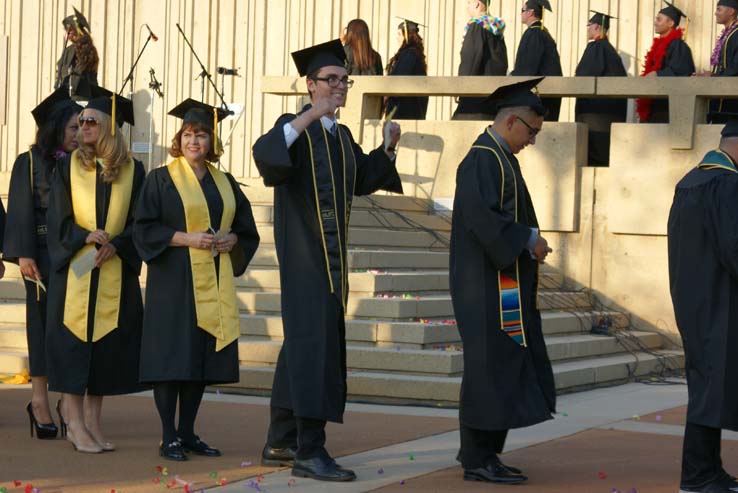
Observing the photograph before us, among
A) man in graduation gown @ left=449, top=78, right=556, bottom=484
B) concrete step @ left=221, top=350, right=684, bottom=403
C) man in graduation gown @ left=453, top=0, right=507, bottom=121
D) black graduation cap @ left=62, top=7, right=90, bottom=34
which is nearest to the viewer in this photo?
man in graduation gown @ left=449, top=78, right=556, bottom=484

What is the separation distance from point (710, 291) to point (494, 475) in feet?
4.64

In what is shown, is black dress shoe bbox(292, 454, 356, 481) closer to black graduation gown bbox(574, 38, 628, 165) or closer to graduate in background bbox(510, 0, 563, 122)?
black graduation gown bbox(574, 38, 628, 165)

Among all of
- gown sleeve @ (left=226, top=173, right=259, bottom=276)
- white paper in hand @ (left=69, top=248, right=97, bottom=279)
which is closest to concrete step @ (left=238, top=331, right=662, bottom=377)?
gown sleeve @ (left=226, top=173, right=259, bottom=276)

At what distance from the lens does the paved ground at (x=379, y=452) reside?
682cm

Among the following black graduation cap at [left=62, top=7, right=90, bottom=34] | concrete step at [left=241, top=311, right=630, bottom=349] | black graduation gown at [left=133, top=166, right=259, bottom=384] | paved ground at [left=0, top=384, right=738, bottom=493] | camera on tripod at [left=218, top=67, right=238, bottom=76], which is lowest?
paved ground at [left=0, top=384, right=738, bottom=493]

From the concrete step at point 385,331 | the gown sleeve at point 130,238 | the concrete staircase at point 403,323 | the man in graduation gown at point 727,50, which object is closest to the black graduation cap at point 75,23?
the concrete staircase at point 403,323

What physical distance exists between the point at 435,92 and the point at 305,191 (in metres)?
7.07

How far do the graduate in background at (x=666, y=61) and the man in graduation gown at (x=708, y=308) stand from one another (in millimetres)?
7344

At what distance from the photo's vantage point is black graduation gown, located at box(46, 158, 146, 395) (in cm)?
780

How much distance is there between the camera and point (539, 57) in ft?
46.6

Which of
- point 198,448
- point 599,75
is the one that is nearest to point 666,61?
point 599,75

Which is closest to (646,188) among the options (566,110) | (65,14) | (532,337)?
(566,110)

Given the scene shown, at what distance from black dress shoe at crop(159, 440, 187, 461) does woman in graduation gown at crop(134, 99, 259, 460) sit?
0.01m

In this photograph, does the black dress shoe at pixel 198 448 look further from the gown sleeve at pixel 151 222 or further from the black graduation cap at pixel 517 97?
the black graduation cap at pixel 517 97
